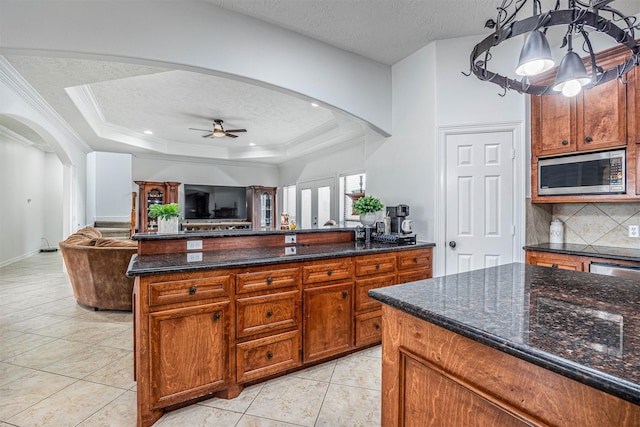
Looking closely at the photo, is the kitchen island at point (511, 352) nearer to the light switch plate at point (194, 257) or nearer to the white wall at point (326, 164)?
the light switch plate at point (194, 257)

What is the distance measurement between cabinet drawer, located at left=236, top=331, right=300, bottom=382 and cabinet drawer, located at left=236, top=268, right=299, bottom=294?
36 centimetres

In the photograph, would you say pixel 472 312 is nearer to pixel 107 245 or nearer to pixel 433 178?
pixel 433 178

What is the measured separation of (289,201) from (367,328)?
648 cm

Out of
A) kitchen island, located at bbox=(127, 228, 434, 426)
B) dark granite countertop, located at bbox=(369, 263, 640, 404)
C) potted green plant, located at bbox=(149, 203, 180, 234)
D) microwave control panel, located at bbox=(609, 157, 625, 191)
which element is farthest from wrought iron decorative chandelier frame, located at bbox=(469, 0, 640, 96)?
potted green plant, located at bbox=(149, 203, 180, 234)

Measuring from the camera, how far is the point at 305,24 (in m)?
2.83

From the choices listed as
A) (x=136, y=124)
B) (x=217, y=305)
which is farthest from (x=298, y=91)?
(x=136, y=124)

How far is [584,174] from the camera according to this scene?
9.02 feet

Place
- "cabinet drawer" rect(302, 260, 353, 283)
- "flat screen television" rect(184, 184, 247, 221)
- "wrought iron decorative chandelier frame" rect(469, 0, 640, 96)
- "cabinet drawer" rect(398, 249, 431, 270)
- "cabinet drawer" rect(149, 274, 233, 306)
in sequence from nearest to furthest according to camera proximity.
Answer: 1. "wrought iron decorative chandelier frame" rect(469, 0, 640, 96)
2. "cabinet drawer" rect(149, 274, 233, 306)
3. "cabinet drawer" rect(302, 260, 353, 283)
4. "cabinet drawer" rect(398, 249, 431, 270)
5. "flat screen television" rect(184, 184, 247, 221)

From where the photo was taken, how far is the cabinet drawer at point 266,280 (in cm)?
206

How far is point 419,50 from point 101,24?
2.88m

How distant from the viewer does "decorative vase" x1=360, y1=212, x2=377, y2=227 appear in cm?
337

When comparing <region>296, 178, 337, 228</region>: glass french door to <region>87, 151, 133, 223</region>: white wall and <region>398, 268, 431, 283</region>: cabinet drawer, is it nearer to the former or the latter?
<region>398, 268, 431, 283</region>: cabinet drawer

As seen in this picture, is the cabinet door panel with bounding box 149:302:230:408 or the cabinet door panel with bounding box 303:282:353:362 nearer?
the cabinet door panel with bounding box 149:302:230:408

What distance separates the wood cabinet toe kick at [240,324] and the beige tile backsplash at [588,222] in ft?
5.64
